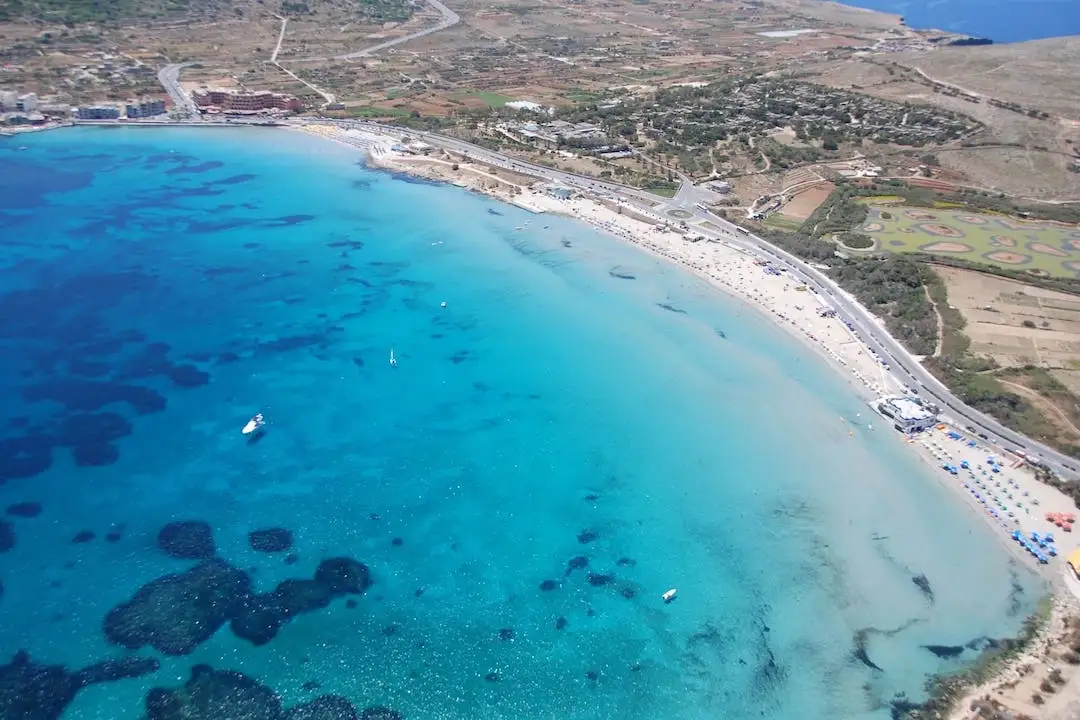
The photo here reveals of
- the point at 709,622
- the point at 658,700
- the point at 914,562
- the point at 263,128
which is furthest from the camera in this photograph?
the point at 263,128

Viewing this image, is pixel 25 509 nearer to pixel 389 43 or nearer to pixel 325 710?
pixel 325 710

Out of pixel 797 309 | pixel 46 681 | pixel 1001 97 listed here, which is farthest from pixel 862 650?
pixel 1001 97

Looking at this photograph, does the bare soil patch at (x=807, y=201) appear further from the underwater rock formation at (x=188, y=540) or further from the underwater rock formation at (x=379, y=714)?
the underwater rock formation at (x=379, y=714)

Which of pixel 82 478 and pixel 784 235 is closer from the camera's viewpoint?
pixel 82 478

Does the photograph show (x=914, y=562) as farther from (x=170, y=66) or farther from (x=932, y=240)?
(x=170, y=66)

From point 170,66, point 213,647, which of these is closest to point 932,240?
point 213,647

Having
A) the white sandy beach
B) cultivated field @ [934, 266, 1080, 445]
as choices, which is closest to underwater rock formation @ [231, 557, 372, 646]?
the white sandy beach

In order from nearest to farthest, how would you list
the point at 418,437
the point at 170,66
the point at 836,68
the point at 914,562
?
the point at 914,562 < the point at 418,437 < the point at 170,66 < the point at 836,68

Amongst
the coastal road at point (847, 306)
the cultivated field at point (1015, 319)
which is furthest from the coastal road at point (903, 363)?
the cultivated field at point (1015, 319)
